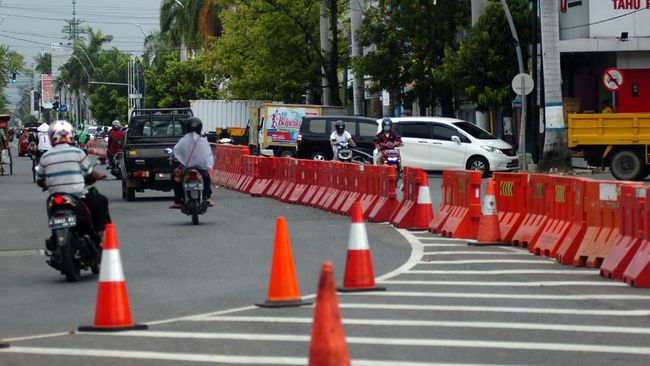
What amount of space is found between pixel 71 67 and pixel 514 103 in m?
116

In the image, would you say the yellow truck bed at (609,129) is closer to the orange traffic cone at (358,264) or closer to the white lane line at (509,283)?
the white lane line at (509,283)

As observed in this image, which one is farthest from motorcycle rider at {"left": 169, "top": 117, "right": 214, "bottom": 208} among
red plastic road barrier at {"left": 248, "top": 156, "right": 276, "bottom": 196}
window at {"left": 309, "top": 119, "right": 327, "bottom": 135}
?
window at {"left": 309, "top": 119, "right": 327, "bottom": 135}

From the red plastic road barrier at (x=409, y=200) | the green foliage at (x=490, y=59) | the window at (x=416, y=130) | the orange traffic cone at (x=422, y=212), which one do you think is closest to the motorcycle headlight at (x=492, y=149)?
the window at (x=416, y=130)

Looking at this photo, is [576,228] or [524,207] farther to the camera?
[524,207]

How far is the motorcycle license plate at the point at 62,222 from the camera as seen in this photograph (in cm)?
1344

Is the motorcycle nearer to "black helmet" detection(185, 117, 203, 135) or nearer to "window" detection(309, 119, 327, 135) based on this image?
"black helmet" detection(185, 117, 203, 135)

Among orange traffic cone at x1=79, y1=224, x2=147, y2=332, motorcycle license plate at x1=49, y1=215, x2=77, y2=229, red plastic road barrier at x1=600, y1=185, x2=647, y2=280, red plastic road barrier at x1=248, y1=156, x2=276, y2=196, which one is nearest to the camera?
orange traffic cone at x1=79, y1=224, x2=147, y2=332

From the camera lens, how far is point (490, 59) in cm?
4547

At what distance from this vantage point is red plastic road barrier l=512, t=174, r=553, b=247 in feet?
52.7

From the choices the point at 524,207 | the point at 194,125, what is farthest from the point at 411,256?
the point at 194,125

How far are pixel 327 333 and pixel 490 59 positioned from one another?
39.7 meters

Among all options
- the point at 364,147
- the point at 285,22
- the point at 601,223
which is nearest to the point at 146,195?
the point at 364,147

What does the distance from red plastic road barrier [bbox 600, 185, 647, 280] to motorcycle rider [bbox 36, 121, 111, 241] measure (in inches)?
205

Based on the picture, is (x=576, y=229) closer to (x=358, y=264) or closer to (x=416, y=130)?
(x=358, y=264)
